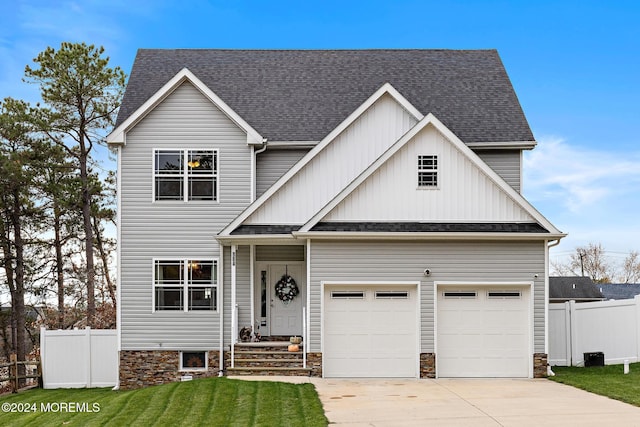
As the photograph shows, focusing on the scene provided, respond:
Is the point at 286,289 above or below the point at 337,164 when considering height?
below

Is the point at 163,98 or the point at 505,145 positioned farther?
the point at 505,145

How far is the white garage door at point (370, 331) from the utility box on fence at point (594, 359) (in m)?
5.63

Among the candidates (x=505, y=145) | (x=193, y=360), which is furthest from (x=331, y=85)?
(x=193, y=360)

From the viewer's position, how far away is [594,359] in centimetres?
1930

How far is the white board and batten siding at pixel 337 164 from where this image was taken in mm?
18281

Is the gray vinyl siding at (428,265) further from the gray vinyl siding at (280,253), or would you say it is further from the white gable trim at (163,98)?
the white gable trim at (163,98)

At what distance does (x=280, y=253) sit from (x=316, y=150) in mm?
3198

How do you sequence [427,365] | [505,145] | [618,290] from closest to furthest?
[427,365], [505,145], [618,290]

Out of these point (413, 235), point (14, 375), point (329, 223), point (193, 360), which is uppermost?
point (329, 223)

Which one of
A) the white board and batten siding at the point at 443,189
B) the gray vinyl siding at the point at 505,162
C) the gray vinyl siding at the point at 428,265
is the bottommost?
the gray vinyl siding at the point at 428,265

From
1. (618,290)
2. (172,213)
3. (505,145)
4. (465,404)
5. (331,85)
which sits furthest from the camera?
(618,290)

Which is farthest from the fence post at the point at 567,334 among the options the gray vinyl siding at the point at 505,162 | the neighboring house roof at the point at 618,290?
the neighboring house roof at the point at 618,290

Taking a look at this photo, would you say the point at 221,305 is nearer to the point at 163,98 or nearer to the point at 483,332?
the point at 163,98

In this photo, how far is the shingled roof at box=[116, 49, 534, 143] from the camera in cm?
2070
